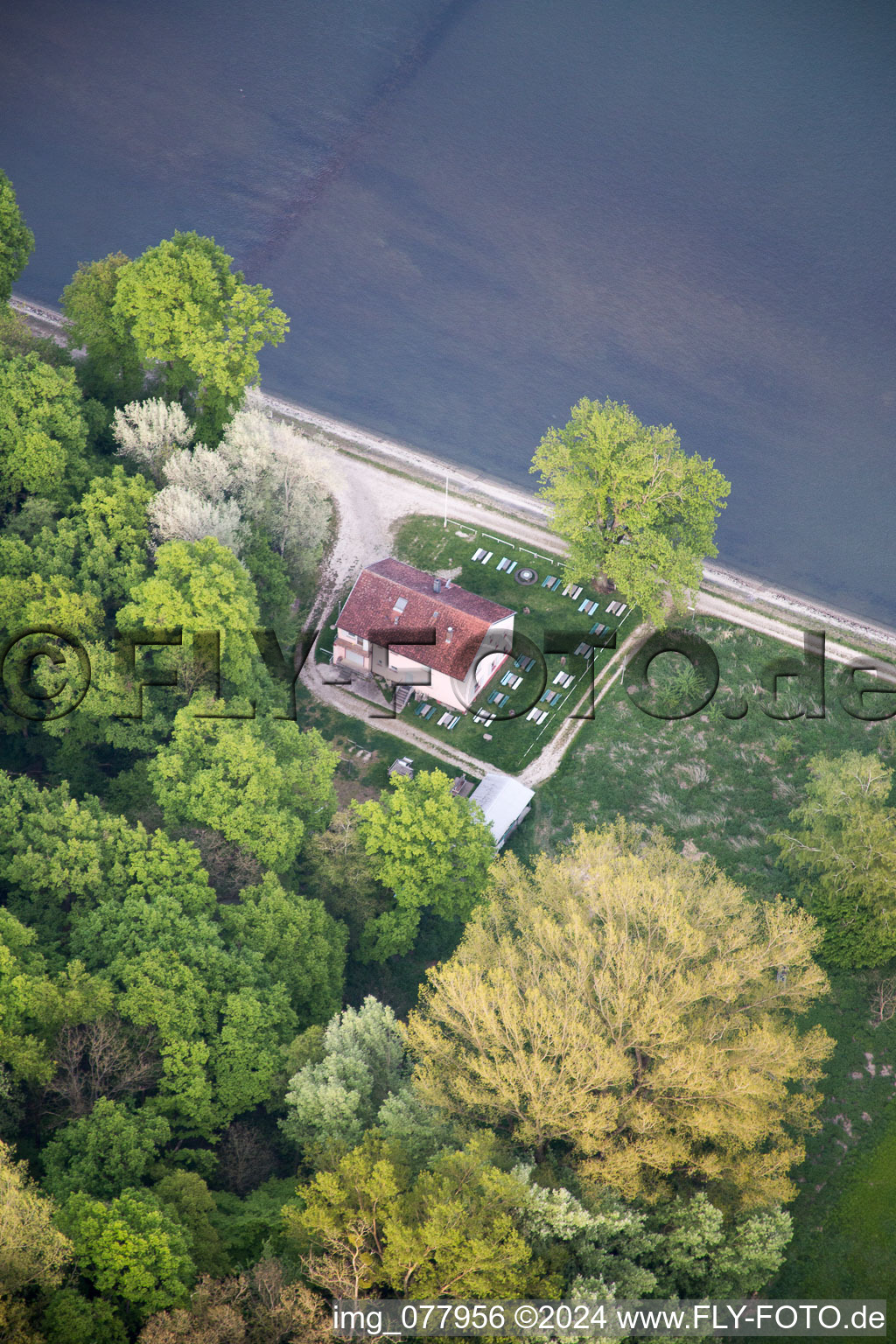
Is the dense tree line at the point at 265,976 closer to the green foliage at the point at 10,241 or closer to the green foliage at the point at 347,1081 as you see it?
the green foliage at the point at 347,1081

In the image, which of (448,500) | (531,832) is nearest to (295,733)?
(531,832)

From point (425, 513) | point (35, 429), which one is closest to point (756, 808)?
point (425, 513)

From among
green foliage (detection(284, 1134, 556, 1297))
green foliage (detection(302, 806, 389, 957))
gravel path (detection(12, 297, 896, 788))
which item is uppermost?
gravel path (detection(12, 297, 896, 788))

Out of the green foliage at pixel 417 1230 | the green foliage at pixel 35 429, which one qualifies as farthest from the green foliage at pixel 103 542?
the green foliage at pixel 417 1230

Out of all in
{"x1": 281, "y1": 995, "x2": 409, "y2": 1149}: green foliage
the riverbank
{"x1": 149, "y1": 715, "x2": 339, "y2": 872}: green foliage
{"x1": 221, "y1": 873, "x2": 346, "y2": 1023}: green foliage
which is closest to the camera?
{"x1": 281, "y1": 995, "x2": 409, "y2": 1149}: green foliage

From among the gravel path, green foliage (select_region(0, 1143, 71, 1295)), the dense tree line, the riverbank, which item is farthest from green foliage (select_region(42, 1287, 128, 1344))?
the riverbank

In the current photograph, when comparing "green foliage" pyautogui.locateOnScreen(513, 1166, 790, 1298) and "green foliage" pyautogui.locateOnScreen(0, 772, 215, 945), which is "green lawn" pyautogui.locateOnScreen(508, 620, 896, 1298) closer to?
"green foliage" pyautogui.locateOnScreen(513, 1166, 790, 1298)

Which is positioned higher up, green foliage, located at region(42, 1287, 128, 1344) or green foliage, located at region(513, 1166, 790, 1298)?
green foliage, located at region(513, 1166, 790, 1298)
